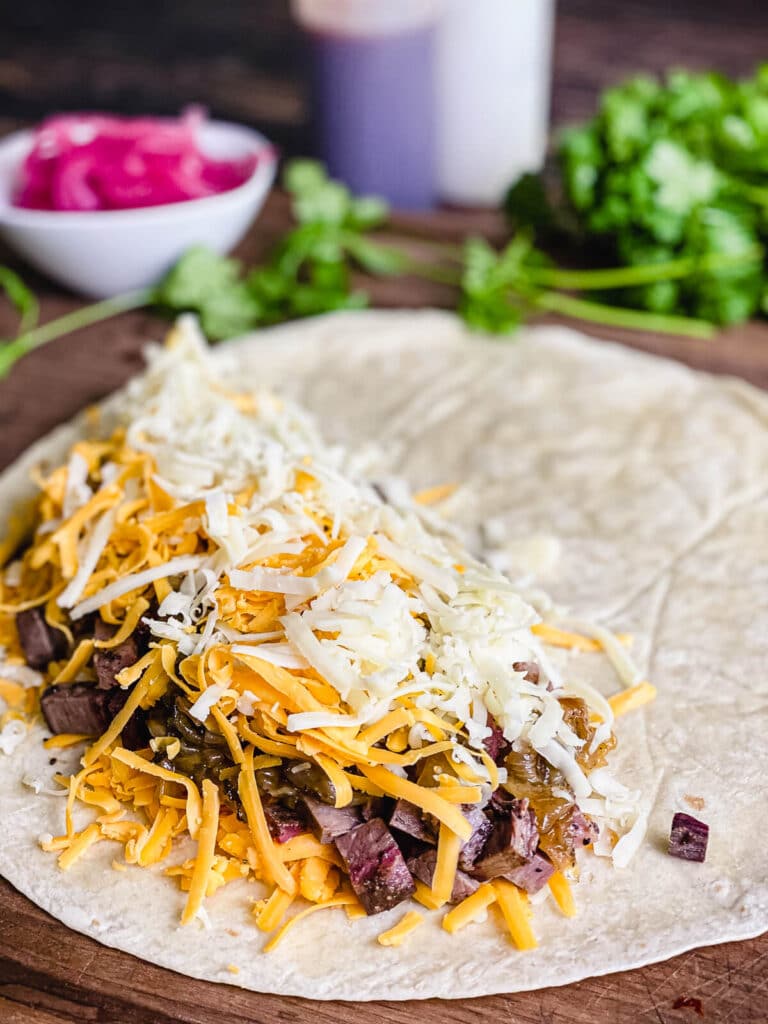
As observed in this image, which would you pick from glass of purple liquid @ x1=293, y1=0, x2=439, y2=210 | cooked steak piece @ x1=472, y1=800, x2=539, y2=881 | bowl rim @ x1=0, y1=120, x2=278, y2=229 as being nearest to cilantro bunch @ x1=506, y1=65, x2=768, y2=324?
glass of purple liquid @ x1=293, y1=0, x2=439, y2=210

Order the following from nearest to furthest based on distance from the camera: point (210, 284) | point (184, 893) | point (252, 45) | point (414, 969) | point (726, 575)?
1. point (414, 969)
2. point (184, 893)
3. point (726, 575)
4. point (210, 284)
5. point (252, 45)

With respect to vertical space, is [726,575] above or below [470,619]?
below

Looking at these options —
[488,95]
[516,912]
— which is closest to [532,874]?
[516,912]

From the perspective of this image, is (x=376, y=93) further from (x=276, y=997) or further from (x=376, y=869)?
(x=276, y=997)

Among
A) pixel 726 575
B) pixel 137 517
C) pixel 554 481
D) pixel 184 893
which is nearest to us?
pixel 184 893

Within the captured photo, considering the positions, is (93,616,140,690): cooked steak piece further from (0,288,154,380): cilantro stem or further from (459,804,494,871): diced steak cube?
(0,288,154,380): cilantro stem

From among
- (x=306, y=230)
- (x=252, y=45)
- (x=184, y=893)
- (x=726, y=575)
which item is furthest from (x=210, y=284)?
(x=252, y=45)

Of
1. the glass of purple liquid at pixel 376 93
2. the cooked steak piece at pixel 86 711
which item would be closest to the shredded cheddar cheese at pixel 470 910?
the cooked steak piece at pixel 86 711

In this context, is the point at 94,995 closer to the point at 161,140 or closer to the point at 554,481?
the point at 554,481
